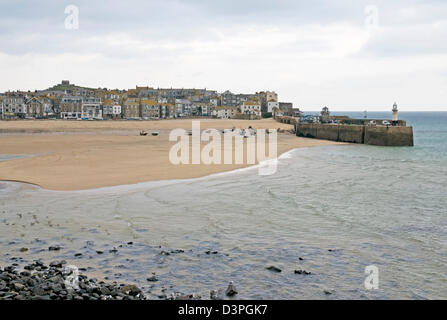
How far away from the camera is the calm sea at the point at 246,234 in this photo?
995cm

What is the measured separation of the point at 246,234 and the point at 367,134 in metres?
41.6

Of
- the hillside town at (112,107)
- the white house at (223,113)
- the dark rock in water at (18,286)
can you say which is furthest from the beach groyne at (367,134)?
the white house at (223,113)

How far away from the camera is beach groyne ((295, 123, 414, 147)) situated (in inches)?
1967

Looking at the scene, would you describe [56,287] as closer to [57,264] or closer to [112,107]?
[57,264]

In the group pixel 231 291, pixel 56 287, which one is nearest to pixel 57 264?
pixel 56 287

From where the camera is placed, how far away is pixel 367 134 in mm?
52094

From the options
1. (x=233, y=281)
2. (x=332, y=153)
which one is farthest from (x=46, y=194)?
(x=332, y=153)

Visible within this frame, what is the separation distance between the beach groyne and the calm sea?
27505 mm

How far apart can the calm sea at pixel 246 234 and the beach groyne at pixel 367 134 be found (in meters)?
27.5

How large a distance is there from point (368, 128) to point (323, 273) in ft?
145

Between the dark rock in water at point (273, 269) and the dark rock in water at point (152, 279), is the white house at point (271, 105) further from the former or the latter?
the dark rock in water at point (152, 279)

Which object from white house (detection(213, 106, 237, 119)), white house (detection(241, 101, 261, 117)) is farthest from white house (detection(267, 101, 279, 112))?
white house (detection(213, 106, 237, 119))

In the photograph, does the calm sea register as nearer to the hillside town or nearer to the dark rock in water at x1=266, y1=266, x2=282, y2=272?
the dark rock in water at x1=266, y1=266, x2=282, y2=272

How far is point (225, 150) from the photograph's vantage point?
39.1 meters
